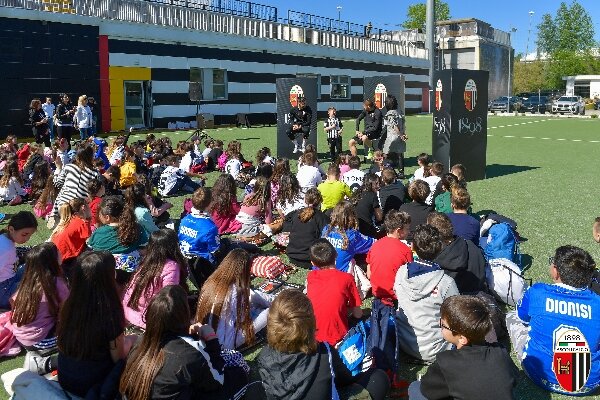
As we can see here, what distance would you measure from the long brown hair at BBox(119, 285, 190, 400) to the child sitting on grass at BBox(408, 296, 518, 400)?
1540mm

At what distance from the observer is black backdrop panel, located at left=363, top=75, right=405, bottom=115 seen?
15.7 m

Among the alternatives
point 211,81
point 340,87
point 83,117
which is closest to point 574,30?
point 340,87

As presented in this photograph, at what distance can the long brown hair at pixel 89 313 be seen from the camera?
360 centimetres

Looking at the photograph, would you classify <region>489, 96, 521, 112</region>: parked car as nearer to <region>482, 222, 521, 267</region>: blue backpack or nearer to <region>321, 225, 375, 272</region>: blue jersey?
<region>482, 222, 521, 267</region>: blue backpack

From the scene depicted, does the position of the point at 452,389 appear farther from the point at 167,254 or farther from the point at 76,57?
the point at 76,57

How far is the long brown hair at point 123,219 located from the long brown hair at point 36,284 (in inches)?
44.6

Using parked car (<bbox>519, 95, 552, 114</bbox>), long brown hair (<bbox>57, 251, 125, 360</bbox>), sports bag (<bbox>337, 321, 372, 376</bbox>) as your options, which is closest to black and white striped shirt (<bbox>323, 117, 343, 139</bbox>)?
sports bag (<bbox>337, 321, 372, 376</bbox>)

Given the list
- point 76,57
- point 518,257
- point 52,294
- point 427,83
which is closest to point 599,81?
point 427,83

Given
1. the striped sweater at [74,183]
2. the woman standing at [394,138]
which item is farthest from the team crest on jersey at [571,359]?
the woman standing at [394,138]

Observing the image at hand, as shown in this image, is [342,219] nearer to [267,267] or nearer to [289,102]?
[267,267]

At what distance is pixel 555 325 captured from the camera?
4.01 m

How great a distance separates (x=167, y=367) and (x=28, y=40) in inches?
833

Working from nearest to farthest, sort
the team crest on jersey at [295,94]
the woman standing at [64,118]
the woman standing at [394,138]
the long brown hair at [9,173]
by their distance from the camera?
the long brown hair at [9,173] → the woman standing at [394,138] → the team crest on jersey at [295,94] → the woman standing at [64,118]

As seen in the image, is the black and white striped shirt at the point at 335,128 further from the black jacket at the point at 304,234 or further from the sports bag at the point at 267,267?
the sports bag at the point at 267,267
